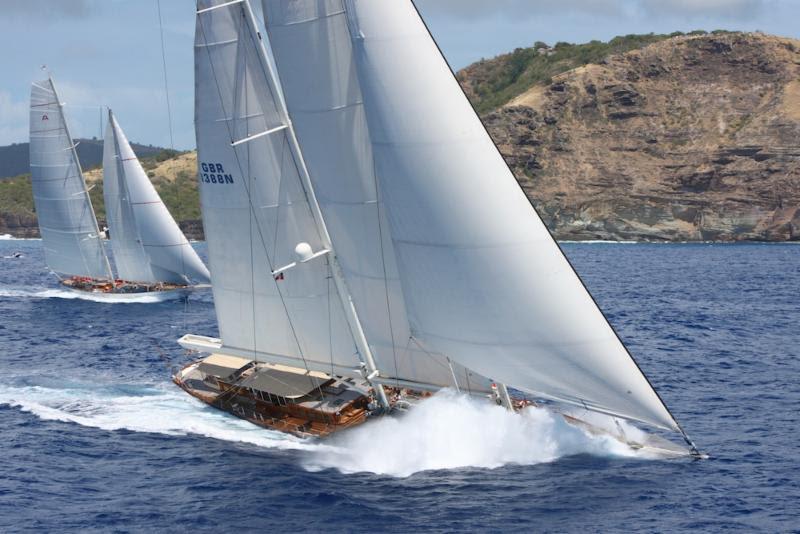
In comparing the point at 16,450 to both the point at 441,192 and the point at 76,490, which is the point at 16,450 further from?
the point at 441,192

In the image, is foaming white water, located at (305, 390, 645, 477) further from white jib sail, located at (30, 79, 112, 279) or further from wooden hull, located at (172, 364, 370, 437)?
white jib sail, located at (30, 79, 112, 279)

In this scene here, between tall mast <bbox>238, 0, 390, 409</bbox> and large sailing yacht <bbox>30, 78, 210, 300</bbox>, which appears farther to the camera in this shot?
large sailing yacht <bbox>30, 78, 210, 300</bbox>

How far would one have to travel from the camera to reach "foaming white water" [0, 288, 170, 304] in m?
67.9

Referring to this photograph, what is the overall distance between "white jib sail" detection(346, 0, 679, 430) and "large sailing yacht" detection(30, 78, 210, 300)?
43901 millimetres

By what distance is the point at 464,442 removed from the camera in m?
26.7

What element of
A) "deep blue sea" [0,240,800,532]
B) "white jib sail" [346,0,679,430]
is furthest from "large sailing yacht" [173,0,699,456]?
"deep blue sea" [0,240,800,532]

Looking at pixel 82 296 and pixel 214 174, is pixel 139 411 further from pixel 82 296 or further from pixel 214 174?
pixel 82 296

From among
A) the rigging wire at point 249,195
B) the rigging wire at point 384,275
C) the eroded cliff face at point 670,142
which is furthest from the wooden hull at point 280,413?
the eroded cliff face at point 670,142

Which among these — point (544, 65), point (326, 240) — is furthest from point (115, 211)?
point (544, 65)

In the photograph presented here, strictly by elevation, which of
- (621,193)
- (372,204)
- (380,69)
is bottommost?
(621,193)

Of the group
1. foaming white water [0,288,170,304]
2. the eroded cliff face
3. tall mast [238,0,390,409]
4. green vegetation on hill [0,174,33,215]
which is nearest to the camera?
tall mast [238,0,390,409]

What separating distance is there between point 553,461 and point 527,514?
3975 millimetres

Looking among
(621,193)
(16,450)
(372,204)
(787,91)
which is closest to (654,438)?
(372,204)

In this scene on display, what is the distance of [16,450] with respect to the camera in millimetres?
29375
